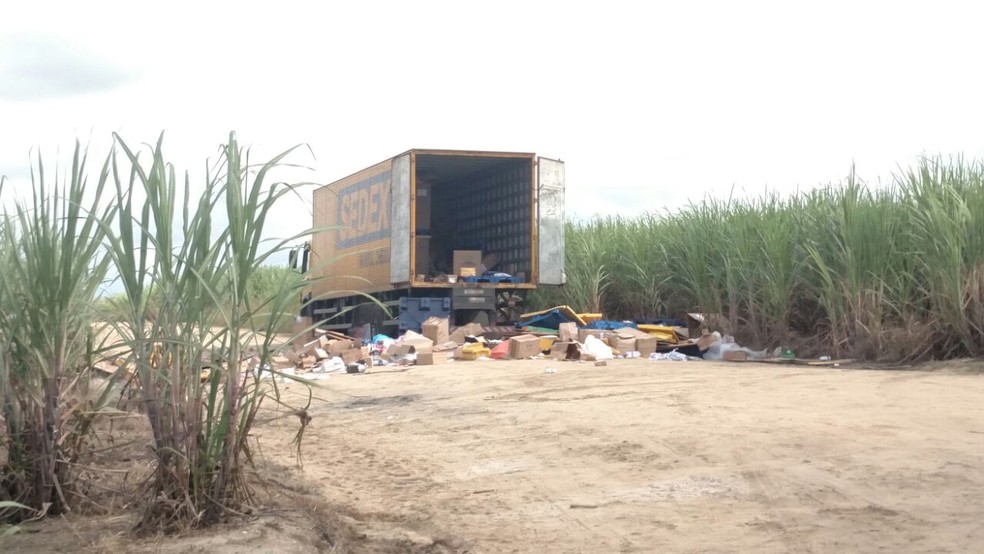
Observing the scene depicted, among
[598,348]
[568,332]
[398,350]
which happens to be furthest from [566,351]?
[398,350]

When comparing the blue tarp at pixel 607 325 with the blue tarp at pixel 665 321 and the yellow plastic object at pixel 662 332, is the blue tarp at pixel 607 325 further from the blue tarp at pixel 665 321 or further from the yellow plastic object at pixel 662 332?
the blue tarp at pixel 665 321

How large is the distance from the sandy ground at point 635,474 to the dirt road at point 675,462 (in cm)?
1

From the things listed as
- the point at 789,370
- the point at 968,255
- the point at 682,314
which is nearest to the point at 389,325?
the point at 682,314

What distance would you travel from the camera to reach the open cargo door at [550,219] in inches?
648

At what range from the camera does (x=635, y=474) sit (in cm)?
545

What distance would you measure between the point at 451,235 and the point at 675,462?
1407 cm

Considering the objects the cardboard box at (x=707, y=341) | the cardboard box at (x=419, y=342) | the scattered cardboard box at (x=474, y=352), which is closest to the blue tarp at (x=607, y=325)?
the cardboard box at (x=707, y=341)

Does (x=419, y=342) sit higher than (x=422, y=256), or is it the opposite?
(x=422, y=256)

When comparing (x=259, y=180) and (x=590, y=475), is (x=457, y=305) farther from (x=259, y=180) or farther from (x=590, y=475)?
(x=259, y=180)

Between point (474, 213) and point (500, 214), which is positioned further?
point (474, 213)

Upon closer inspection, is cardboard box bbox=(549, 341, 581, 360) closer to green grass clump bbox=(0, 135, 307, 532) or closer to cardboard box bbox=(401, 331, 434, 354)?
cardboard box bbox=(401, 331, 434, 354)

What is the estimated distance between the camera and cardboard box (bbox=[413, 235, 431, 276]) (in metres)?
17.3

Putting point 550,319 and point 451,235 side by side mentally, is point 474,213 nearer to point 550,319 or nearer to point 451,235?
point 451,235

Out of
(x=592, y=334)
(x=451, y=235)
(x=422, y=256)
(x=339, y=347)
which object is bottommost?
(x=339, y=347)
